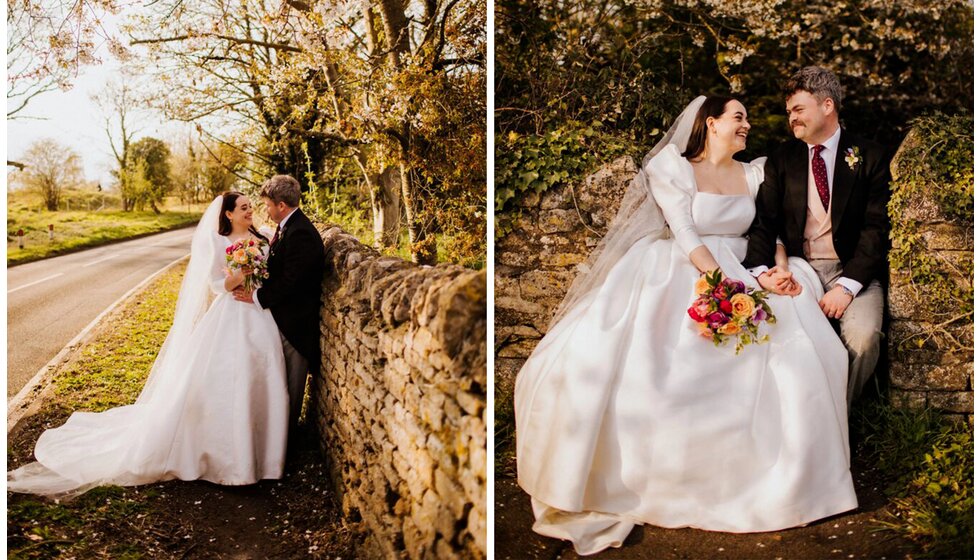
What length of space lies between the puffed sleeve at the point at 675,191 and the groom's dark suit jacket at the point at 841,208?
35cm

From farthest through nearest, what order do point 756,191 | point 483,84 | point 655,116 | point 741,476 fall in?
point 655,116
point 756,191
point 483,84
point 741,476

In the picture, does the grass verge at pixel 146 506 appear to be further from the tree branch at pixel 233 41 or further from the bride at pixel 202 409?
the tree branch at pixel 233 41

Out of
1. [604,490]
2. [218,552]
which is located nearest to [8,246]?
[218,552]

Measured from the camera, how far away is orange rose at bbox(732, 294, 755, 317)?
301 cm

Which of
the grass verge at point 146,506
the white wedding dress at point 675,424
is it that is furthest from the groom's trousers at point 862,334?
the grass verge at point 146,506

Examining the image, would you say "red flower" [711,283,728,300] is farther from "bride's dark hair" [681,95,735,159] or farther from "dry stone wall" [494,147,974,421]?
"bride's dark hair" [681,95,735,159]

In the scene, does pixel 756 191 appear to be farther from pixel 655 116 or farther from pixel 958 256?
pixel 958 256

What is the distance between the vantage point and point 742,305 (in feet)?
9.91

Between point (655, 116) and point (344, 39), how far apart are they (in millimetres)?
1634

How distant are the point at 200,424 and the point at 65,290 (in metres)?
0.86

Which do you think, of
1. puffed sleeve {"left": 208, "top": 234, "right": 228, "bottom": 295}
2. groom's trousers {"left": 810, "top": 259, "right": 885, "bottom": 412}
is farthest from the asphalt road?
groom's trousers {"left": 810, "top": 259, "right": 885, "bottom": 412}

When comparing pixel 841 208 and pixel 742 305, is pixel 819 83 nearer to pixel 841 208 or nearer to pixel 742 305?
pixel 841 208

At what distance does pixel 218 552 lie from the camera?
296 cm

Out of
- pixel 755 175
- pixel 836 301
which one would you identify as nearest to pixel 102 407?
pixel 755 175
